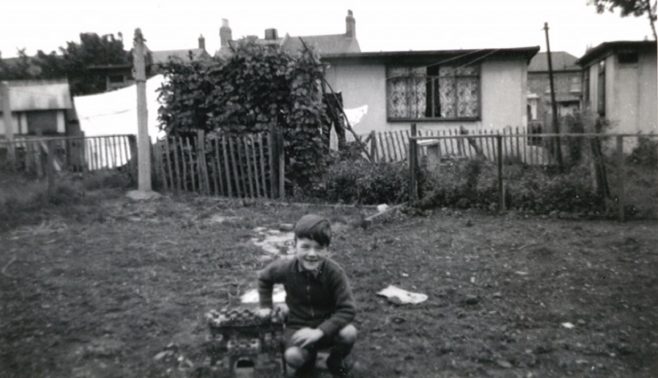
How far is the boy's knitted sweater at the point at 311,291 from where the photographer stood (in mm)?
3037

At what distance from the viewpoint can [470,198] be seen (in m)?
8.91

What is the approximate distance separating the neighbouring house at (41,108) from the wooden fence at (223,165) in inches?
365

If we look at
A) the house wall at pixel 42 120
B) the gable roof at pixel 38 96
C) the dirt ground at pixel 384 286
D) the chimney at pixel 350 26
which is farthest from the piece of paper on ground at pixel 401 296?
the chimney at pixel 350 26

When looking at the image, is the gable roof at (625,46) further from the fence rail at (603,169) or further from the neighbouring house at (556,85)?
the neighbouring house at (556,85)

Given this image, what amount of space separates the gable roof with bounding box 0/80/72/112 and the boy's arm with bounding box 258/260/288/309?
55.1ft

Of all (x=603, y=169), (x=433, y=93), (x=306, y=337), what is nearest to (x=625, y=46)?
(x=433, y=93)

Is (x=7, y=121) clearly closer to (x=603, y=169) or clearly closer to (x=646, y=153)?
(x=603, y=169)

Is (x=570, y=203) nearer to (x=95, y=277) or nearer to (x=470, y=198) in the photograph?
(x=470, y=198)

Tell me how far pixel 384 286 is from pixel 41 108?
17.7 metres

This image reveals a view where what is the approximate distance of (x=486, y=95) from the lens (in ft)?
53.1

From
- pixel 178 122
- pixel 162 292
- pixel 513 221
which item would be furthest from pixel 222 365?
pixel 178 122

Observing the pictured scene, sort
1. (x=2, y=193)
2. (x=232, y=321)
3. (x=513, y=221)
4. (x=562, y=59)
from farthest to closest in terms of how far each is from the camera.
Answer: (x=562, y=59)
(x=2, y=193)
(x=513, y=221)
(x=232, y=321)

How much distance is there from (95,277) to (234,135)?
5.68 m

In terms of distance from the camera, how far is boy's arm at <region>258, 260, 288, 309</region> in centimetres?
309
